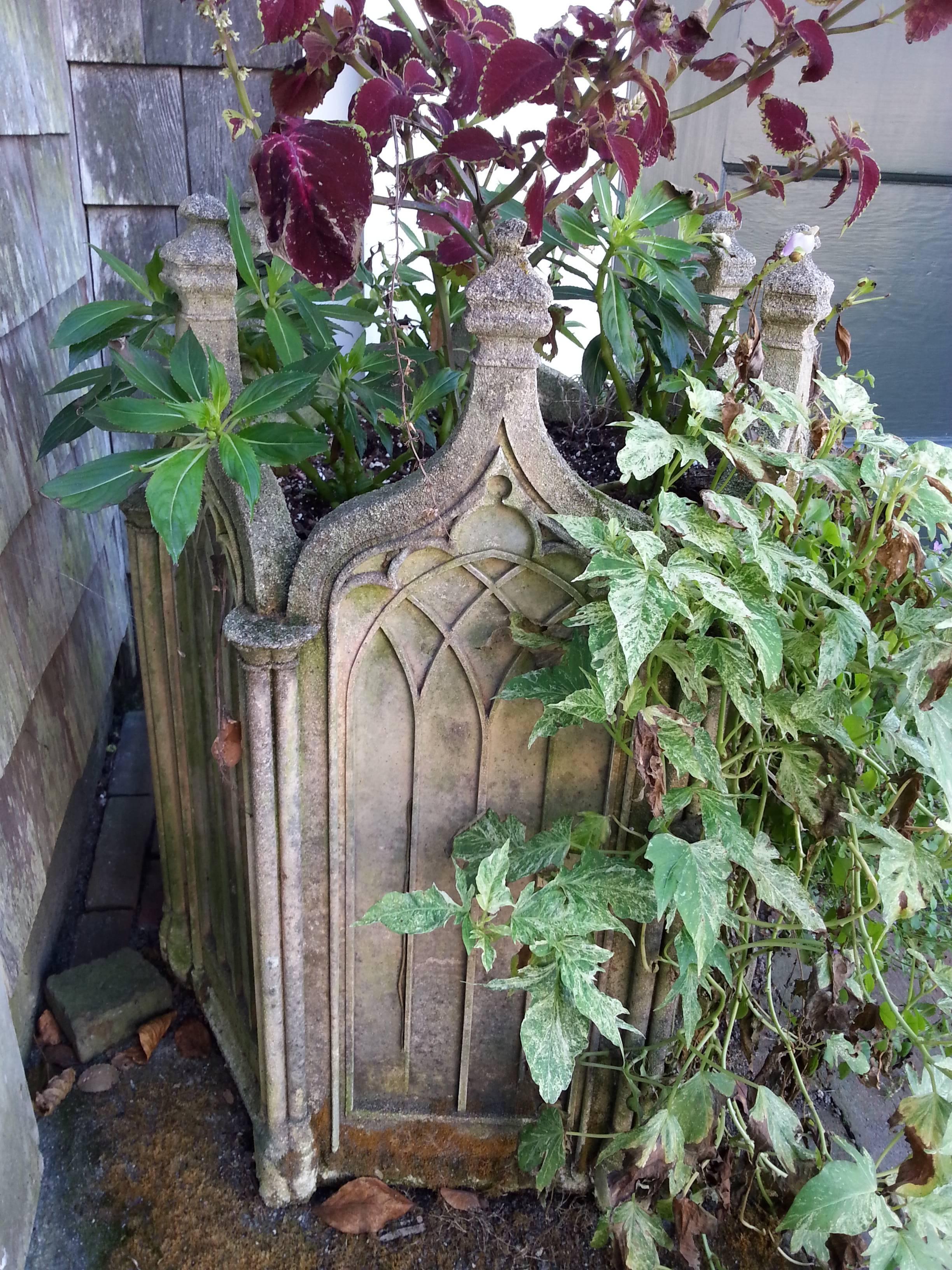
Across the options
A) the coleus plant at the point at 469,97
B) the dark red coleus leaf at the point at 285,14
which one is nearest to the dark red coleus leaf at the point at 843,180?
the coleus plant at the point at 469,97

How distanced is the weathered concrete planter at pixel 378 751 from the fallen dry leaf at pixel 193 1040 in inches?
3.1

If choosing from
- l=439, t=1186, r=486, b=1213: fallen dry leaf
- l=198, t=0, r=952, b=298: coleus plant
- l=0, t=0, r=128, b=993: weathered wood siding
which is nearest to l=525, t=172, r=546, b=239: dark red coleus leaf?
l=198, t=0, r=952, b=298: coleus plant

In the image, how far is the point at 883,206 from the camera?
8.17 feet

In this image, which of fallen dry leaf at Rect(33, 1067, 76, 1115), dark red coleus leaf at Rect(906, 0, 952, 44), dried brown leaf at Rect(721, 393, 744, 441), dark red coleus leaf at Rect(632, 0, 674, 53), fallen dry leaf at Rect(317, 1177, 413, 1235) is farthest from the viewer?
fallen dry leaf at Rect(33, 1067, 76, 1115)

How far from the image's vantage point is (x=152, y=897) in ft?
6.88

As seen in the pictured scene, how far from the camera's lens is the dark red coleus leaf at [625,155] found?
959 mm

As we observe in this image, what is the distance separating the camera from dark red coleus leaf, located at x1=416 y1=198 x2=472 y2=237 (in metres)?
1.26

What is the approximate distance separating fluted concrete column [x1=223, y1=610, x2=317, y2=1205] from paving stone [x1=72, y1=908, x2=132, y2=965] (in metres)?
0.64

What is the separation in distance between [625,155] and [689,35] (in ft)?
0.42

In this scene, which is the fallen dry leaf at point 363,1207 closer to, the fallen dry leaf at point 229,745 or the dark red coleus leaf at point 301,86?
the fallen dry leaf at point 229,745

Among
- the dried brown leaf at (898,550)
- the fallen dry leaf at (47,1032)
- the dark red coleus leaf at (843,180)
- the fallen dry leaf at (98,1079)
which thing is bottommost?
the fallen dry leaf at (98,1079)

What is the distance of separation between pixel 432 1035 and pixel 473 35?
4.25ft

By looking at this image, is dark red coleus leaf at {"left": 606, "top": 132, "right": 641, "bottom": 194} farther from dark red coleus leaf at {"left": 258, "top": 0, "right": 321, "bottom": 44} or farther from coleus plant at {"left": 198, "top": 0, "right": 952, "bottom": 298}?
dark red coleus leaf at {"left": 258, "top": 0, "right": 321, "bottom": 44}

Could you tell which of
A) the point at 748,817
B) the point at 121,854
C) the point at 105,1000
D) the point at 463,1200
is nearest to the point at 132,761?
the point at 121,854
